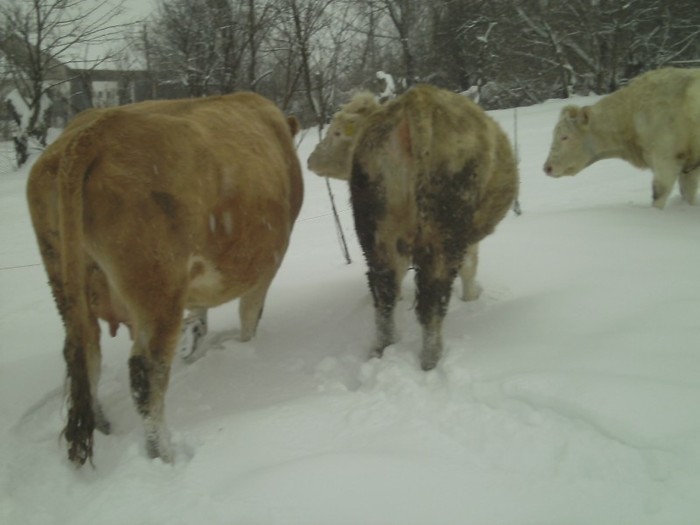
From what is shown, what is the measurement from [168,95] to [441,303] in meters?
19.5

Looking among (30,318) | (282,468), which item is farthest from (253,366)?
(30,318)

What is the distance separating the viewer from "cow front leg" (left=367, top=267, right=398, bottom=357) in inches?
134

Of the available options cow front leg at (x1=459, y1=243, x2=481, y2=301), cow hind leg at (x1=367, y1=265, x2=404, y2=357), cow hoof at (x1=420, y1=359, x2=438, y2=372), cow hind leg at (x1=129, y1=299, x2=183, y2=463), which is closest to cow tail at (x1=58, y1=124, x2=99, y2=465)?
cow hind leg at (x1=129, y1=299, x2=183, y2=463)

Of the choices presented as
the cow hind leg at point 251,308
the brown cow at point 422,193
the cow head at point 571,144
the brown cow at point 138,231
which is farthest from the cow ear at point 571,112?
the brown cow at point 138,231

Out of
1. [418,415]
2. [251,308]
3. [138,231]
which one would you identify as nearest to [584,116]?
[251,308]

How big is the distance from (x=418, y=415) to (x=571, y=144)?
5.95m

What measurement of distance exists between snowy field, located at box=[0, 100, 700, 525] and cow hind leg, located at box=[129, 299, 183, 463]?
0.11 meters

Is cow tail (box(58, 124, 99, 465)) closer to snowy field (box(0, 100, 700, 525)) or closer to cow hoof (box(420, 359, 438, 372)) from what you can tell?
snowy field (box(0, 100, 700, 525))

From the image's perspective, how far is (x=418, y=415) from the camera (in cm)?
267

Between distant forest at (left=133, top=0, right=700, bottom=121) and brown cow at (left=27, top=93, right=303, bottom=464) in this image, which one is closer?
brown cow at (left=27, top=93, right=303, bottom=464)

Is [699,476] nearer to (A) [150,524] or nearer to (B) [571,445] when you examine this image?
(B) [571,445]

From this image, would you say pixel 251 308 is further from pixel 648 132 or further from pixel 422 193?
pixel 648 132

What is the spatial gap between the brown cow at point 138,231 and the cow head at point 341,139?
1.43m

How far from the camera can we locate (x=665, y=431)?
212 cm
